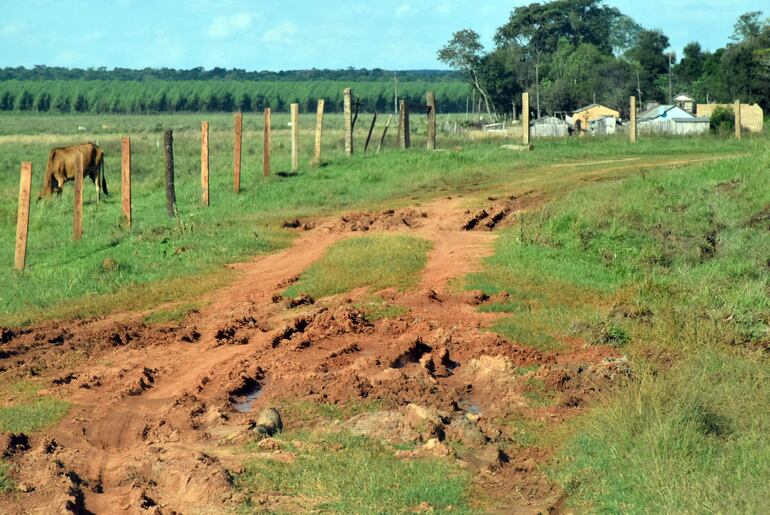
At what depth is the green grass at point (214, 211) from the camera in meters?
14.6

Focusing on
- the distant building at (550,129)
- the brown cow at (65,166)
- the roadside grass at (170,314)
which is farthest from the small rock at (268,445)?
the distant building at (550,129)

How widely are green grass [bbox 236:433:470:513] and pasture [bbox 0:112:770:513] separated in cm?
2

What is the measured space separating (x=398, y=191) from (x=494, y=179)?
2.26 m

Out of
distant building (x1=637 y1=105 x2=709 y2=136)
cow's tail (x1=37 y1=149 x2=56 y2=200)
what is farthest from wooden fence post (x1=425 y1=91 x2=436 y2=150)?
distant building (x1=637 y1=105 x2=709 y2=136)

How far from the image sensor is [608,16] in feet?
294

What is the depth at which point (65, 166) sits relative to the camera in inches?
990

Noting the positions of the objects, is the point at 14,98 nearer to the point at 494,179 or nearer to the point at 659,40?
the point at 659,40

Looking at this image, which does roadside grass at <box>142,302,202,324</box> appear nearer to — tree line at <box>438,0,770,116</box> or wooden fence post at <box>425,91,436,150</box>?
wooden fence post at <box>425,91,436,150</box>

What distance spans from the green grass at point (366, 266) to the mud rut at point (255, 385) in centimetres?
35

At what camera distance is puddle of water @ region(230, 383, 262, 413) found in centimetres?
955

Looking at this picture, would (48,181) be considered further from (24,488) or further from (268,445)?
(24,488)

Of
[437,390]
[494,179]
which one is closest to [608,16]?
[494,179]

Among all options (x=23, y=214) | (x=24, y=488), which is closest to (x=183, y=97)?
(x=23, y=214)

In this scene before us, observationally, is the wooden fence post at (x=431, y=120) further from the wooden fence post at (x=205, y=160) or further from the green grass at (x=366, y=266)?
the green grass at (x=366, y=266)
